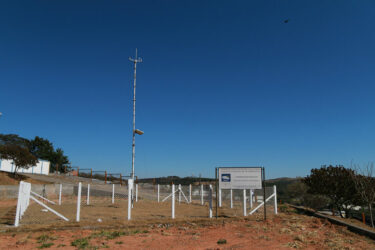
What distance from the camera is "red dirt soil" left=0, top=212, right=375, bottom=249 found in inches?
258

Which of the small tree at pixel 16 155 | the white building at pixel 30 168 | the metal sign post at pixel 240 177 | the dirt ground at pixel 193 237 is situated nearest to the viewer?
the dirt ground at pixel 193 237

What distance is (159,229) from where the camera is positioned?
8414 millimetres

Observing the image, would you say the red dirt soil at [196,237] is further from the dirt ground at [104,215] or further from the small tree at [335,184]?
the small tree at [335,184]

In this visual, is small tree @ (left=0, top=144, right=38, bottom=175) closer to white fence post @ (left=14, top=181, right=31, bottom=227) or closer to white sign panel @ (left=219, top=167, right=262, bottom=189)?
white fence post @ (left=14, top=181, right=31, bottom=227)

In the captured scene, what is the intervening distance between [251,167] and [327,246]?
4.42 metres

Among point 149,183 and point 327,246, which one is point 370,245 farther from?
point 149,183

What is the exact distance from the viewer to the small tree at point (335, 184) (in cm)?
1808

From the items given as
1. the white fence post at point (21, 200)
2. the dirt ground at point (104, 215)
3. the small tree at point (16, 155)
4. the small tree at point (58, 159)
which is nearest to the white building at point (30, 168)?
the small tree at point (16, 155)

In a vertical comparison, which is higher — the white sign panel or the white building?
A: the white building

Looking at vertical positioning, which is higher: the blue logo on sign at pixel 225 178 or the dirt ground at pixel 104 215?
the blue logo on sign at pixel 225 178

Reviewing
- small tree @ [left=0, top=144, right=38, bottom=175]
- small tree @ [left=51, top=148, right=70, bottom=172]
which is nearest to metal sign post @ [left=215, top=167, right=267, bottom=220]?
small tree @ [left=0, top=144, right=38, bottom=175]

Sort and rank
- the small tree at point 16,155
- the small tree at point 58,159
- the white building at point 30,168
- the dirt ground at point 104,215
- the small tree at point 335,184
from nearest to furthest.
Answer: the dirt ground at point 104,215 < the small tree at point 335,184 < the small tree at point 16,155 < the white building at point 30,168 < the small tree at point 58,159

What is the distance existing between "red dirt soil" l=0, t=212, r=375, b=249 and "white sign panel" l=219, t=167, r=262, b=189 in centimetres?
171

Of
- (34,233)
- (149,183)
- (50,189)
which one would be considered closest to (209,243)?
(34,233)
